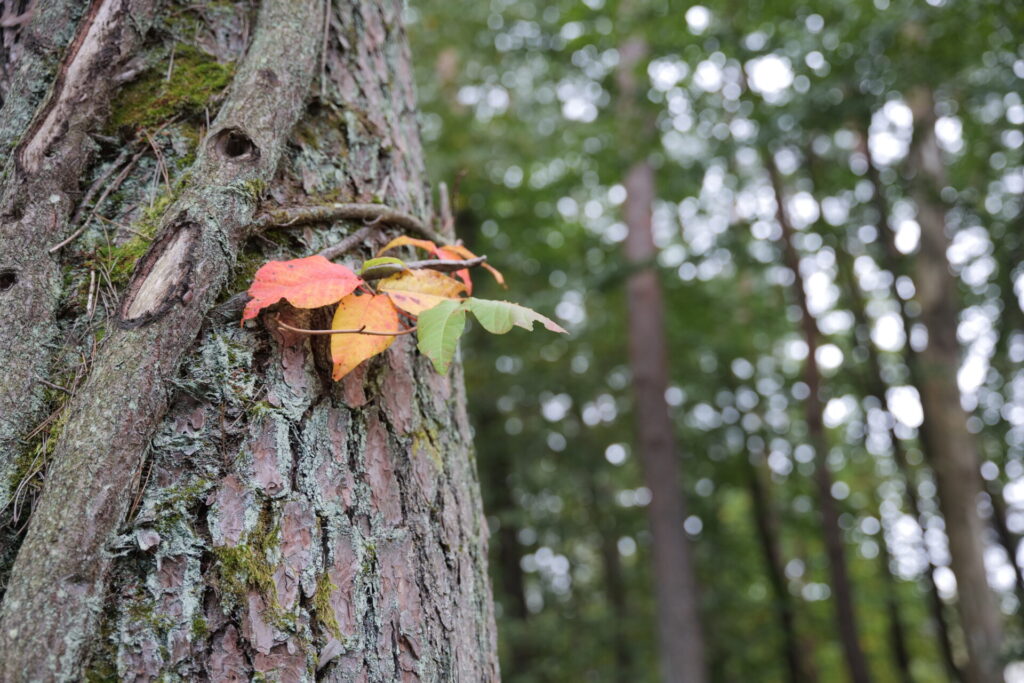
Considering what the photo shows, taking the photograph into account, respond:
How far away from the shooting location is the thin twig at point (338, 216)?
1137mm

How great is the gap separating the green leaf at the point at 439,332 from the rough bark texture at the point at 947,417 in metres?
8.04

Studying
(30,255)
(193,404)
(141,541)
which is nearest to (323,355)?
(193,404)

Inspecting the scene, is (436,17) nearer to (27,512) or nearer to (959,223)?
(959,223)

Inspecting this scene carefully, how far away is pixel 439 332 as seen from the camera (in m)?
1.06

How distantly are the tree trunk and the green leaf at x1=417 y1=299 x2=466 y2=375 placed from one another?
12 centimetres

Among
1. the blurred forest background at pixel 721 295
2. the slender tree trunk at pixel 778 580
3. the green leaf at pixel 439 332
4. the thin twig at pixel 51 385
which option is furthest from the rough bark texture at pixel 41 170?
the slender tree trunk at pixel 778 580

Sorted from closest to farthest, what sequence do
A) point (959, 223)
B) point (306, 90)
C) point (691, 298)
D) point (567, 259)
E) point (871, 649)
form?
1. point (306, 90)
2. point (959, 223)
3. point (567, 259)
4. point (691, 298)
5. point (871, 649)

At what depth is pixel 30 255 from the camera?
41.7 inches

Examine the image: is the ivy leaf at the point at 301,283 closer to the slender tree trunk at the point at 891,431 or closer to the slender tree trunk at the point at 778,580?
the slender tree trunk at the point at 891,431

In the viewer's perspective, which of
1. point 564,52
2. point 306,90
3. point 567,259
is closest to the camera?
point 306,90

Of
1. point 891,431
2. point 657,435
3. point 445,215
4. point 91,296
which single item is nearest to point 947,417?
point 891,431

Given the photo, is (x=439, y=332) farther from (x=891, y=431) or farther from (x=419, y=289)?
(x=891, y=431)

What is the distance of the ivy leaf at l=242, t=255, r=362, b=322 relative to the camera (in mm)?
1007

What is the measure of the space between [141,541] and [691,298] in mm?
10062
